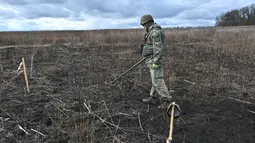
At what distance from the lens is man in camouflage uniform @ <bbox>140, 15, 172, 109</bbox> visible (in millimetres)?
4125

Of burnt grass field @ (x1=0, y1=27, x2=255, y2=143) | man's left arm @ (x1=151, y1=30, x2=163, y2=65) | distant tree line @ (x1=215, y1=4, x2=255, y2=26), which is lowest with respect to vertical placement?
burnt grass field @ (x1=0, y1=27, x2=255, y2=143)

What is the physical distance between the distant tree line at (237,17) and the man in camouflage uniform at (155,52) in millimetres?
55848

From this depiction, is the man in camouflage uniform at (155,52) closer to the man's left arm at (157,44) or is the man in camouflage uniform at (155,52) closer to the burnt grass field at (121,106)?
the man's left arm at (157,44)

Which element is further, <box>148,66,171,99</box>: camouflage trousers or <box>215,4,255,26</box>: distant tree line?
<box>215,4,255,26</box>: distant tree line

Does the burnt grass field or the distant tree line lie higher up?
the distant tree line

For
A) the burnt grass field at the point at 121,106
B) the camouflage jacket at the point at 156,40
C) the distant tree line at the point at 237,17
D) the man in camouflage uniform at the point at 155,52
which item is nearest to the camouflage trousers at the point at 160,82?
the man in camouflage uniform at the point at 155,52

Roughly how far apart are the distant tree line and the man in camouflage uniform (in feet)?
183

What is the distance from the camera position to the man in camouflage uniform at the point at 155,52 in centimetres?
412

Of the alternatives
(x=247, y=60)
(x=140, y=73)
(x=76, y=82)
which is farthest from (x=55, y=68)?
(x=247, y=60)

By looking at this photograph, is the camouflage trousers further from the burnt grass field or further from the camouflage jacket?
the burnt grass field

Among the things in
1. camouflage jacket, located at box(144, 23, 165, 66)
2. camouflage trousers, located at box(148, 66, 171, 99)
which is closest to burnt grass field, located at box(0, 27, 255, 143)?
camouflage trousers, located at box(148, 66, 171, 99)

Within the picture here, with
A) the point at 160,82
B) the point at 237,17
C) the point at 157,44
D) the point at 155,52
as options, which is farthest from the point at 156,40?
the point at 237,17

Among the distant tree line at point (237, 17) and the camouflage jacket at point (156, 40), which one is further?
the distant tree line at point (237, 17)

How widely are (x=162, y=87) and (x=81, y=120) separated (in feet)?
5.12
